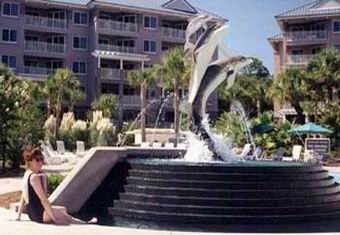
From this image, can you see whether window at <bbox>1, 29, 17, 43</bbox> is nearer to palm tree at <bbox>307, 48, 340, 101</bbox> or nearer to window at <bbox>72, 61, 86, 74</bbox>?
window at <bbox>72, 61, 86, 74</bbox>

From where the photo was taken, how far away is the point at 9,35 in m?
60.5

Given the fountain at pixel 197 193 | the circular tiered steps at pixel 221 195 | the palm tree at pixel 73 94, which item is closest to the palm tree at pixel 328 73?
the palm tree at pixel 73 94

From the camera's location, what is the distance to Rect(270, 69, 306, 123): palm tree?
2060 inches

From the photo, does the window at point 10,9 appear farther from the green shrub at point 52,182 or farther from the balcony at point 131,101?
the green shrub at point 52,182

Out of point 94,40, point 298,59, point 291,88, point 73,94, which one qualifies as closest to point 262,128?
point 291,88

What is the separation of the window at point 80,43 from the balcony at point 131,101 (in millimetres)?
6576

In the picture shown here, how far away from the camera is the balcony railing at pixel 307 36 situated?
65062 mm

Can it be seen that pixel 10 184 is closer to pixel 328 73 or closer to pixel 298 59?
pixel 328 73

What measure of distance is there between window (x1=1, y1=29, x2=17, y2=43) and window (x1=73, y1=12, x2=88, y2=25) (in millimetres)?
6541

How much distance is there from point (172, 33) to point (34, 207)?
59.2 meters

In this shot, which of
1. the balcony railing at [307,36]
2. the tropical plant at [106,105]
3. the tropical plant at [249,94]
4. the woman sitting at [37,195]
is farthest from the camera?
the tropical plant at [249,94]

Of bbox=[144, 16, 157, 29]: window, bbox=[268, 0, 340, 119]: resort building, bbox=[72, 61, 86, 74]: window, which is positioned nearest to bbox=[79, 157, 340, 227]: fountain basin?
bbox=[72, 61, 86, 74]: window

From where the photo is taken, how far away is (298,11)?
66.6 meters

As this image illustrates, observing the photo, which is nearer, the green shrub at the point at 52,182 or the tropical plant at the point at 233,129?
the green shrub at the point at 52,182
